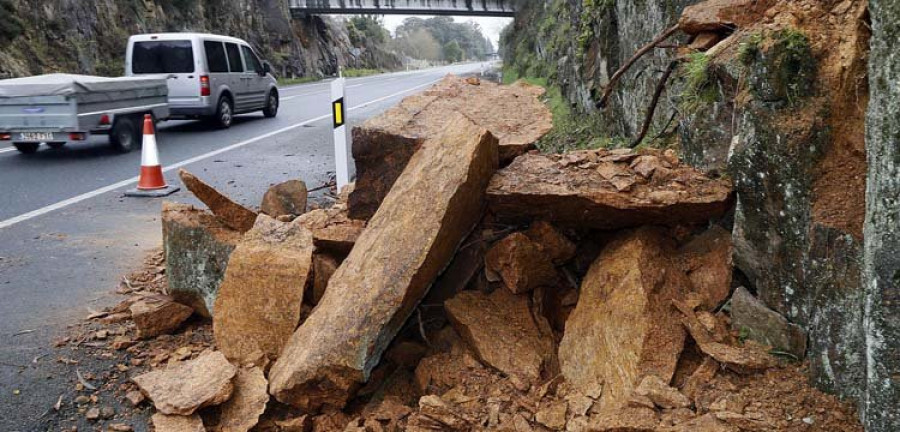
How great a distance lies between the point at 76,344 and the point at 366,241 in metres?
1.86

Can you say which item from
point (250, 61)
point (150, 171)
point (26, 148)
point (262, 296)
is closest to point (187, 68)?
point (250, 61)

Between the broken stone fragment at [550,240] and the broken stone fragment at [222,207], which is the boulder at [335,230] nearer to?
the broken stone fragment at [222,207]

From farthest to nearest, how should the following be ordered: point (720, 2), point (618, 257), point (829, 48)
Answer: point (720, 2) < point (618, 257) < point (829, 48)

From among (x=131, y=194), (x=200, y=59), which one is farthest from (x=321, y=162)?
(x=200, y=59)

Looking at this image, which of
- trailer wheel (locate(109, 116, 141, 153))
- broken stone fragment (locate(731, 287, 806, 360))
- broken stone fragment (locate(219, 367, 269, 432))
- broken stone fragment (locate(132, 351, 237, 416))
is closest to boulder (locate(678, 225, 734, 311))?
broken stone fragment (locate(731, 287, 806, 360))

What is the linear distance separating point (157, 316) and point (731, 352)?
304 centimetres

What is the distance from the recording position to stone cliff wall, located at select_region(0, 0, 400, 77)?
20984 mm

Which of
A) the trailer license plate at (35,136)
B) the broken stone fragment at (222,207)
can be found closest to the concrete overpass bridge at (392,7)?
the trailer license plate at (35,136)

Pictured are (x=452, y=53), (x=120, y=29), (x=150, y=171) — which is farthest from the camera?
(x=452, y=53)

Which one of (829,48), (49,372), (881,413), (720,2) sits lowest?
(49,372)

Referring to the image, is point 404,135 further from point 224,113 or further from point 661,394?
point 224,113

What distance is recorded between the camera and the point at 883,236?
208 cm

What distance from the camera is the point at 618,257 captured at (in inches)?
126

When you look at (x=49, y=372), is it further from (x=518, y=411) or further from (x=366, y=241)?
(x=518, y=411)
